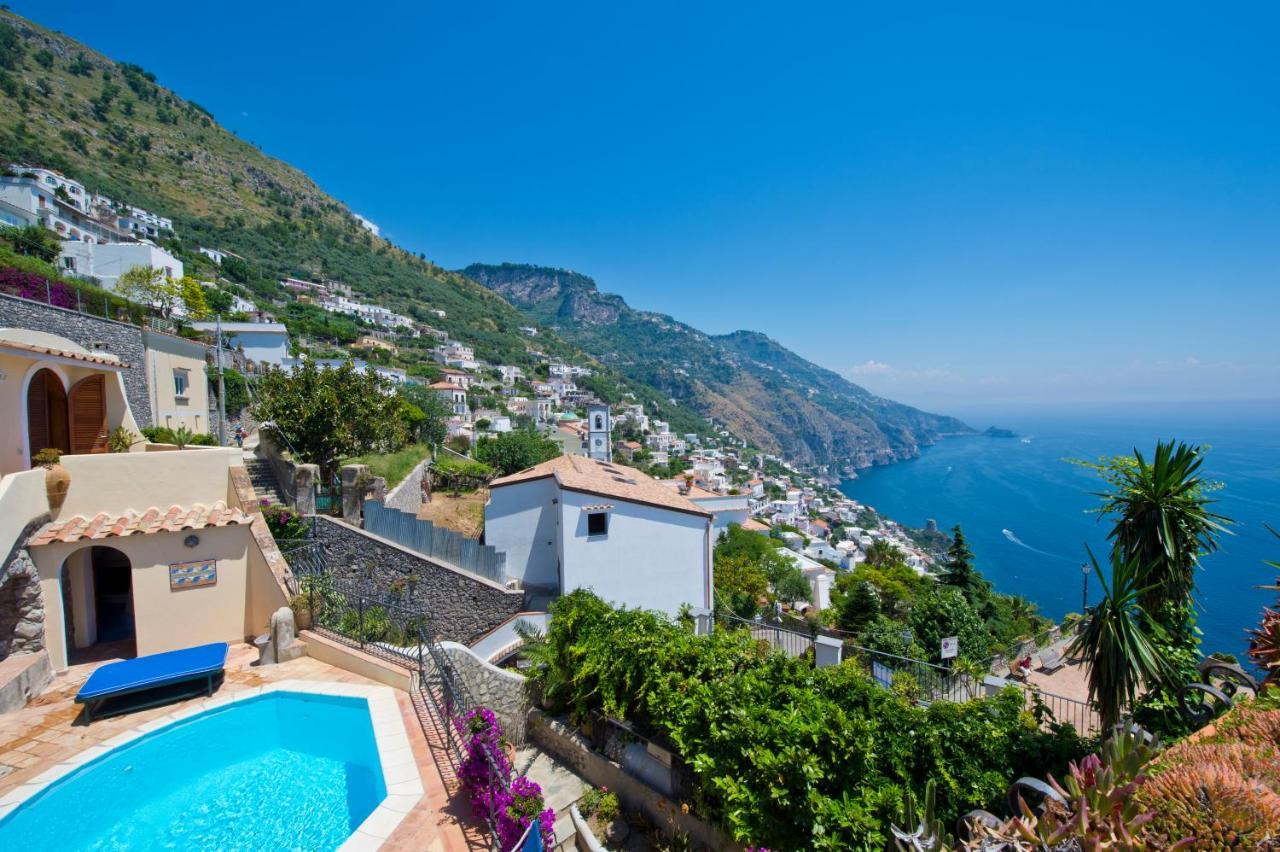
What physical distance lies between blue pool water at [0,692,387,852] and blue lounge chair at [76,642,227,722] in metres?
0.71

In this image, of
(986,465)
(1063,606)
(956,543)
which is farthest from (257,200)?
(986,465)

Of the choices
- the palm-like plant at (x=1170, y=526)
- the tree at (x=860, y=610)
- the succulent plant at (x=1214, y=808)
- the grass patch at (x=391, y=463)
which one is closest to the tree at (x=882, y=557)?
the tree at (x=860, y=610)

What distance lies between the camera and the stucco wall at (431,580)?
13773mm

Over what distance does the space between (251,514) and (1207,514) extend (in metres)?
16.3

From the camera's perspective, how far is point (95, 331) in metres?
15.6

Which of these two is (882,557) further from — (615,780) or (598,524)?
(615,780)

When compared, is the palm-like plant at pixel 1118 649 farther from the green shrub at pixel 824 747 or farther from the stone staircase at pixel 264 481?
the stone staircase at pixel 264 481

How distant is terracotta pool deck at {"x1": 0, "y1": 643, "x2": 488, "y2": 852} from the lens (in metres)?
6.25

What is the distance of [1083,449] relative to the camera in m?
136

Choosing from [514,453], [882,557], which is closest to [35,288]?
[514,453]

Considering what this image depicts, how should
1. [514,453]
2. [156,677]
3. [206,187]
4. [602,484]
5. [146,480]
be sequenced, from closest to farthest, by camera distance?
[156,677]
[146,480]
[602,484]
[514,453]
[206,187]

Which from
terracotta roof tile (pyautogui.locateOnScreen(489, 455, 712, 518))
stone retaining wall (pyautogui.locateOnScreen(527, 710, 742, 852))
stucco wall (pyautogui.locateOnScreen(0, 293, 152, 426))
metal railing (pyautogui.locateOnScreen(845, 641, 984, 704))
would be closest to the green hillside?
stucco wall (pyautogui.locateOnScreen(0, 293, 152, 426))

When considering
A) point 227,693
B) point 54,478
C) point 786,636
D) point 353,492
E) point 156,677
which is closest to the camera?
point 156,677

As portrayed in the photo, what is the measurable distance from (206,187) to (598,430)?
111m
